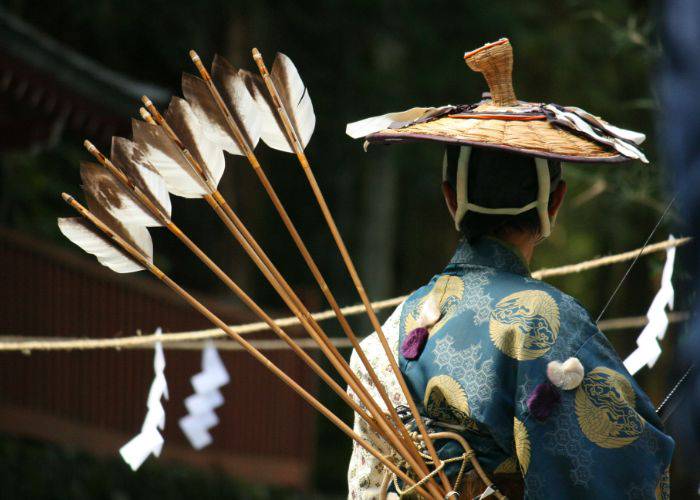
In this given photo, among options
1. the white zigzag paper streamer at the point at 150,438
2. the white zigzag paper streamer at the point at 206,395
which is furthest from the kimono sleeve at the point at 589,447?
the white zigzag paper streamer at the point at 206,395

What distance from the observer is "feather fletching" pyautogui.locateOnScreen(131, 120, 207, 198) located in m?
2.32

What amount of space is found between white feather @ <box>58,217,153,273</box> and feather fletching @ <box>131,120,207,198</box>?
13cm

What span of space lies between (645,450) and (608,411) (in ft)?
0.33

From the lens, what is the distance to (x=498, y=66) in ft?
7.86

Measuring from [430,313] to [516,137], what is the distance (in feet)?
1.35

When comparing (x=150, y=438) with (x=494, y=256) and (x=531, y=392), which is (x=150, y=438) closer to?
(x=494, y=256)

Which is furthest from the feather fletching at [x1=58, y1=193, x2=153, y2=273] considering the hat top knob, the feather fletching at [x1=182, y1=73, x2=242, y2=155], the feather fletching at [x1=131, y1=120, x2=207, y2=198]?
the hat top knob

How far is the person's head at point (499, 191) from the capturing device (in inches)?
90.4

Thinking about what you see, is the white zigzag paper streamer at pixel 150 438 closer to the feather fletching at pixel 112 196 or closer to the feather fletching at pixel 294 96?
the feather fletching at pixel 112 196

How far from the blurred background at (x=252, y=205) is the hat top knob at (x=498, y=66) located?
2239 mm

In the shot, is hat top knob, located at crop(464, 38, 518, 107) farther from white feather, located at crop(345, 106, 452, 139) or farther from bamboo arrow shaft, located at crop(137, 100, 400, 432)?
bamboo arrow shaft, located at crop(137, 100, 400, 432)

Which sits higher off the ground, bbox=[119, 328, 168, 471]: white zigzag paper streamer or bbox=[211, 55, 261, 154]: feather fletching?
bbox=[211, 55, 261, 154]: feather fletching

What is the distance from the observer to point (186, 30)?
938cm

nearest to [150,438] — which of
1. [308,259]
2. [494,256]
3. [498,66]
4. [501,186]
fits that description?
[308,259]
